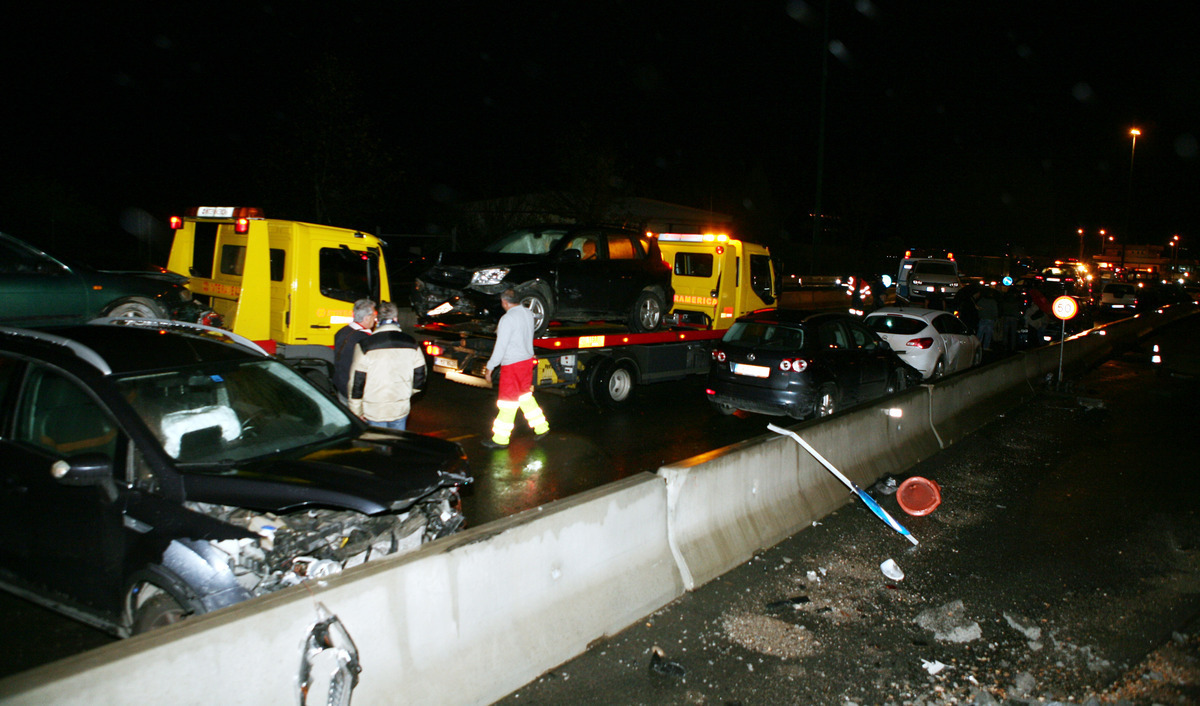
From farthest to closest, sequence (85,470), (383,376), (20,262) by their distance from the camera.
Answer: (20,262), (383,376), (85,470)

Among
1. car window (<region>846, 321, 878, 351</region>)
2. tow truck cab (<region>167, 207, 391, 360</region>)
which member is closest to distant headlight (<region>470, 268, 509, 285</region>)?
tow truck cab (<region>167, 207, 391, 360</region>)

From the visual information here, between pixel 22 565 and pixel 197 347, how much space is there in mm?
1417

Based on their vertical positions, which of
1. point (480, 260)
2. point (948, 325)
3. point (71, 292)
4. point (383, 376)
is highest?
point (480, 260)

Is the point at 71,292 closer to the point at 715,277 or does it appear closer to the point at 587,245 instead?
the point at 587,245

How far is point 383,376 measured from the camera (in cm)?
642

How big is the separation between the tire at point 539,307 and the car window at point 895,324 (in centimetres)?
664

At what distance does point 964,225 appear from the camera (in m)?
62.6

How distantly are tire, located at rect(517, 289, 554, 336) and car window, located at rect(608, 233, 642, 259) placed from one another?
144 cm

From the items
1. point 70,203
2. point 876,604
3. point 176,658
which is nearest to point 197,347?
point 176,658

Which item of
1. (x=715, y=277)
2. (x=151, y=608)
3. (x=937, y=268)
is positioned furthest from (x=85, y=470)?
(x=937, y=268)

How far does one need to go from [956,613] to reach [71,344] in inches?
213

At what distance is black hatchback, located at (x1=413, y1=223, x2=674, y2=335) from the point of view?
9.60 meters

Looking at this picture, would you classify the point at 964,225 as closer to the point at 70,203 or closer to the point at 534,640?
the point at 70,203

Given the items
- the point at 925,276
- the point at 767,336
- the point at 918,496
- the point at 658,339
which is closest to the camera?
the point at 918,496
